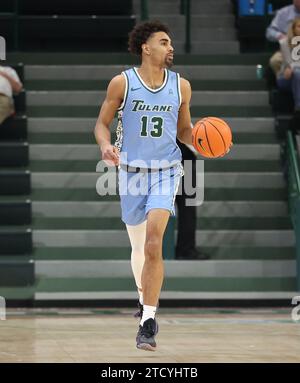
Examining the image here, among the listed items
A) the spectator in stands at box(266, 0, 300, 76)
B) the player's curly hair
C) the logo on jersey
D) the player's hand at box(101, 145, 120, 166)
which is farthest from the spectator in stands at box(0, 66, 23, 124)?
the player's hand at box(101, 145, 120, 166)

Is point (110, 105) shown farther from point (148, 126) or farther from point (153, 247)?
point (153, 247)

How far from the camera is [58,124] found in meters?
14.1

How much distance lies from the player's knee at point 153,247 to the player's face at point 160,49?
1.31 m

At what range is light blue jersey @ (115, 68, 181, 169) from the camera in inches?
331

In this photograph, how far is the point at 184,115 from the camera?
8656 mm

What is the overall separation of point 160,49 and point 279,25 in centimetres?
575

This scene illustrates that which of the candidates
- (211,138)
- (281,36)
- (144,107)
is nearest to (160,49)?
(144,107)

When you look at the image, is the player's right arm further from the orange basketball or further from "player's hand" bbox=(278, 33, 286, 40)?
"player's hand" bbox=(278, 33, 286, 40)

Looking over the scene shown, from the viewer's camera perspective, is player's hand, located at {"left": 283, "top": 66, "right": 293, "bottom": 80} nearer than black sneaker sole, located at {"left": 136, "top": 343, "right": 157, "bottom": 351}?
No

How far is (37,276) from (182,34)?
15.0ft

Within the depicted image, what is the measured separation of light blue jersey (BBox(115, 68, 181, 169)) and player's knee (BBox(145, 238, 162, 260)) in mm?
590

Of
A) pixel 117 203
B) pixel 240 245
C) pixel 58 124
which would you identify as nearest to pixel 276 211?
pixel 240 245

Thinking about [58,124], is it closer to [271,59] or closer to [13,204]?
[13,204]

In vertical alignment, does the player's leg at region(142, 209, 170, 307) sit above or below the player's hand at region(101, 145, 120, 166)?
below
